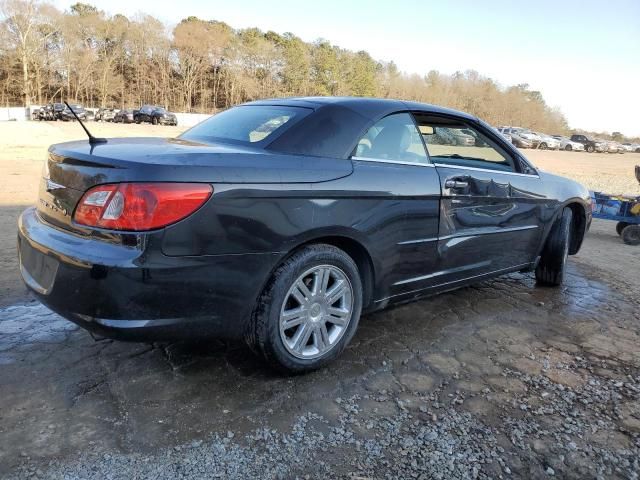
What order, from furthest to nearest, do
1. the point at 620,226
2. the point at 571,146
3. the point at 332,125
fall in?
1. the point at 571,146
2. the point at 620,226
3. the point at 332,125

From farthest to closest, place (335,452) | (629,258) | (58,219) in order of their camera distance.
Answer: (629,258) → (58,219) → (335,452)

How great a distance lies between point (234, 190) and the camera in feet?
7.93

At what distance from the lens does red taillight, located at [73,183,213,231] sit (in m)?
2.25

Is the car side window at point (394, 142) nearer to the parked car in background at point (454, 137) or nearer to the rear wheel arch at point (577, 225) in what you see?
the parked car in background at point (454, 137)

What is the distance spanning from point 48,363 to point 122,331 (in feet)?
3.02

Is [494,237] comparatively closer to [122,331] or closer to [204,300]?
[204,300]

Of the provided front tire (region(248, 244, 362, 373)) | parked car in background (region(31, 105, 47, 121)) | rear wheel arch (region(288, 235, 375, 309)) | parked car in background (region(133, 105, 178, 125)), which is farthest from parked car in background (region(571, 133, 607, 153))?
front tire (region(248, 244, 362, 373))

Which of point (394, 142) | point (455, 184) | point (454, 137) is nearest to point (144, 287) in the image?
point (394, 142)

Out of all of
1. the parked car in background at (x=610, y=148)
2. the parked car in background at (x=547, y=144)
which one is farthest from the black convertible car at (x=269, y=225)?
the parked car in background at (x=610, y=148)

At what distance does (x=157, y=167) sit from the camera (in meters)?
2.29

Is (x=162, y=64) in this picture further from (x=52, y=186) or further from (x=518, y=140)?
(x=52, y=186)

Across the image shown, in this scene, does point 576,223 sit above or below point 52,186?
below

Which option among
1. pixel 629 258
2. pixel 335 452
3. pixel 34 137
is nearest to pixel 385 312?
pixel 335 452

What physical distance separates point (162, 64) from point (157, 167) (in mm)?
71925
